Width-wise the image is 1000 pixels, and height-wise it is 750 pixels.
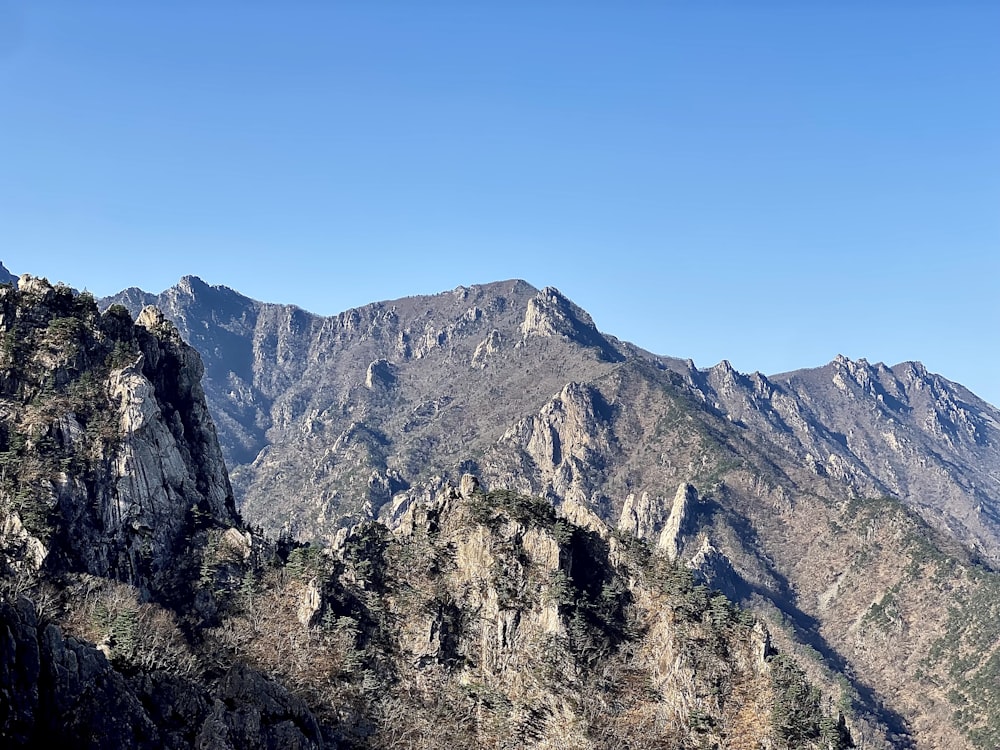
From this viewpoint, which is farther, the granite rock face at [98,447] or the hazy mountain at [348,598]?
the granite rock face at [98,447]

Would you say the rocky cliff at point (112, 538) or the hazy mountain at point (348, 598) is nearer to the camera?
the rocky cliff at point (112, 538)

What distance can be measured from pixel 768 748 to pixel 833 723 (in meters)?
13.4

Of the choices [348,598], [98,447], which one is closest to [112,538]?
[98,447]

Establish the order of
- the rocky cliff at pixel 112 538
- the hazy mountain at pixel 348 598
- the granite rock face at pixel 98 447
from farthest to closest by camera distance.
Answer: the granite rock face at pixel 98 447
the hazy mountain at pixel 348 598
the rocky cliff at pixel 112 538

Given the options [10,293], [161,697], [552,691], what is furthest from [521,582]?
[10,293]

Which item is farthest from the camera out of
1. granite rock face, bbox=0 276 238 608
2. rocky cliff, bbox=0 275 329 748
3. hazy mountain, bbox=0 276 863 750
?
granite rock face, bbox=0 276 238 608

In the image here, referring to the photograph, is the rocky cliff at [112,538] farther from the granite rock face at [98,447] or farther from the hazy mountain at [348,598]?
the hazy mountain at [348,598]

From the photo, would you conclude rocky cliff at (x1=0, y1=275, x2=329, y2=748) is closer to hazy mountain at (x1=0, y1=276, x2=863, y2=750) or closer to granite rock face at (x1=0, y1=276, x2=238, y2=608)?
granite rock face at (x1=0, y1=276, x2=238, y2=608)

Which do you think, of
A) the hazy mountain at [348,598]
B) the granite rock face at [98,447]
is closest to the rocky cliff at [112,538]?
the granite rock face at [98,447]

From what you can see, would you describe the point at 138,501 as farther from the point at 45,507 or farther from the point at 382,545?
the point at 382,545

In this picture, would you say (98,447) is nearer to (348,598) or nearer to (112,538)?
(112,538)

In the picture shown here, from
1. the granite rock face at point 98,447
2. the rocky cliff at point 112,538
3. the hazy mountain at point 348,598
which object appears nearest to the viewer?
the rocky cliff at point 112,538

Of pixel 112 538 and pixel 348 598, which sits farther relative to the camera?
pixel 348 598

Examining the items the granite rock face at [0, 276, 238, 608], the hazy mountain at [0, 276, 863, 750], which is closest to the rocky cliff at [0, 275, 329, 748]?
the granite rock face at [0, 276, 238, 608]
